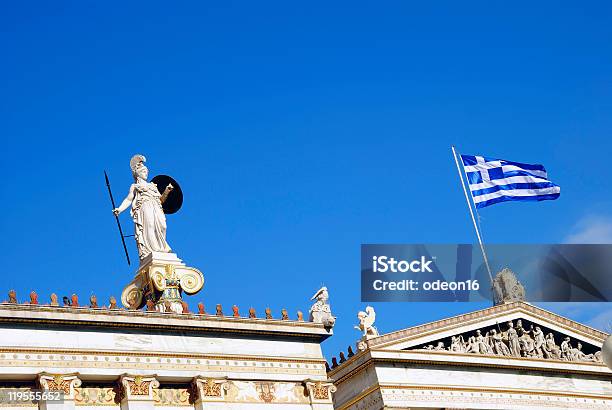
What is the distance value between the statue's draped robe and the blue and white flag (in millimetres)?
12434

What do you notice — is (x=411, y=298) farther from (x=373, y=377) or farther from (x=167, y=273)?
(x=167, y=273)

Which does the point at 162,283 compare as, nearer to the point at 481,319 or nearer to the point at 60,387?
the point at 60,387

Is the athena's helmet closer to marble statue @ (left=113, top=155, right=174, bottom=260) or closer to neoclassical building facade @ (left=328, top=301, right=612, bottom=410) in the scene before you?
marble statue @ (left=113, top=155, right=174, bottom=260)

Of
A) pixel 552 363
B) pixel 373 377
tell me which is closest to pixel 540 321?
pixel 552 363

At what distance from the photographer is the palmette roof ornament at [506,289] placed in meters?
41.8

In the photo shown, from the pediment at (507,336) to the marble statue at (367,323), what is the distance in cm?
26

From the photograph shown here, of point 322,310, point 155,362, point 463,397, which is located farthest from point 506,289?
point 155,362

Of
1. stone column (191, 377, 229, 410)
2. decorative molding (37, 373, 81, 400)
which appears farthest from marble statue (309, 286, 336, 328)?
decorative molding (37, 373, 81, 400)

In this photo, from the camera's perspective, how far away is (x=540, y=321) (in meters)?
41.6

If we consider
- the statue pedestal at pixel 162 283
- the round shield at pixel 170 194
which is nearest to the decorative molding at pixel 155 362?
the statue pedestal at pixel 162 283

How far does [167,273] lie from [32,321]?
4.85 meters

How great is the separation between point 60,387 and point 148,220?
21.9 ft

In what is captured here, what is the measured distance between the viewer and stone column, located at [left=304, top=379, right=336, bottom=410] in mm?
33781

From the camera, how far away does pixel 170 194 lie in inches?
1438
